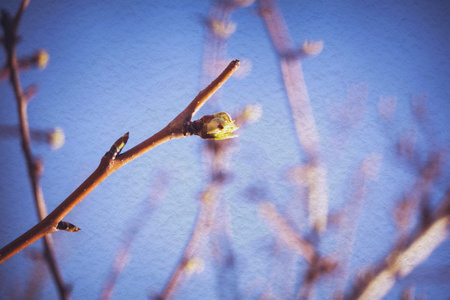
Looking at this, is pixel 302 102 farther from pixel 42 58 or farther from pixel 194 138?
pixel 42 58

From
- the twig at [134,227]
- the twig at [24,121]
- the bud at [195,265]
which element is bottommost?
the bud at [195,265]

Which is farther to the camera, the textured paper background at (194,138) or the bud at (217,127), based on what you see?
the textured paper background at (194,138)

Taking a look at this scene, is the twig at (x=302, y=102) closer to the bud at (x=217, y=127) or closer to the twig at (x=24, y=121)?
the bud at (x=217, y=127)

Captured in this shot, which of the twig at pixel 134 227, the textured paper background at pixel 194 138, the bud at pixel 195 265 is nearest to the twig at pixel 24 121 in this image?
the textured paper background at pixel 194 138

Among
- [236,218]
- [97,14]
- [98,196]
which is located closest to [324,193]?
[236,218]

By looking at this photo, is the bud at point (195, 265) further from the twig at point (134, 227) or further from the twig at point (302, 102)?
the twig at point (302, 102)

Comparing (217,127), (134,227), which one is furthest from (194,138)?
(217,127)

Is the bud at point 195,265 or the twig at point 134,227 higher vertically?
the twig at point 134,227

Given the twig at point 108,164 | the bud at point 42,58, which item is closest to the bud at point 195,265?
the twig at point 108,164
